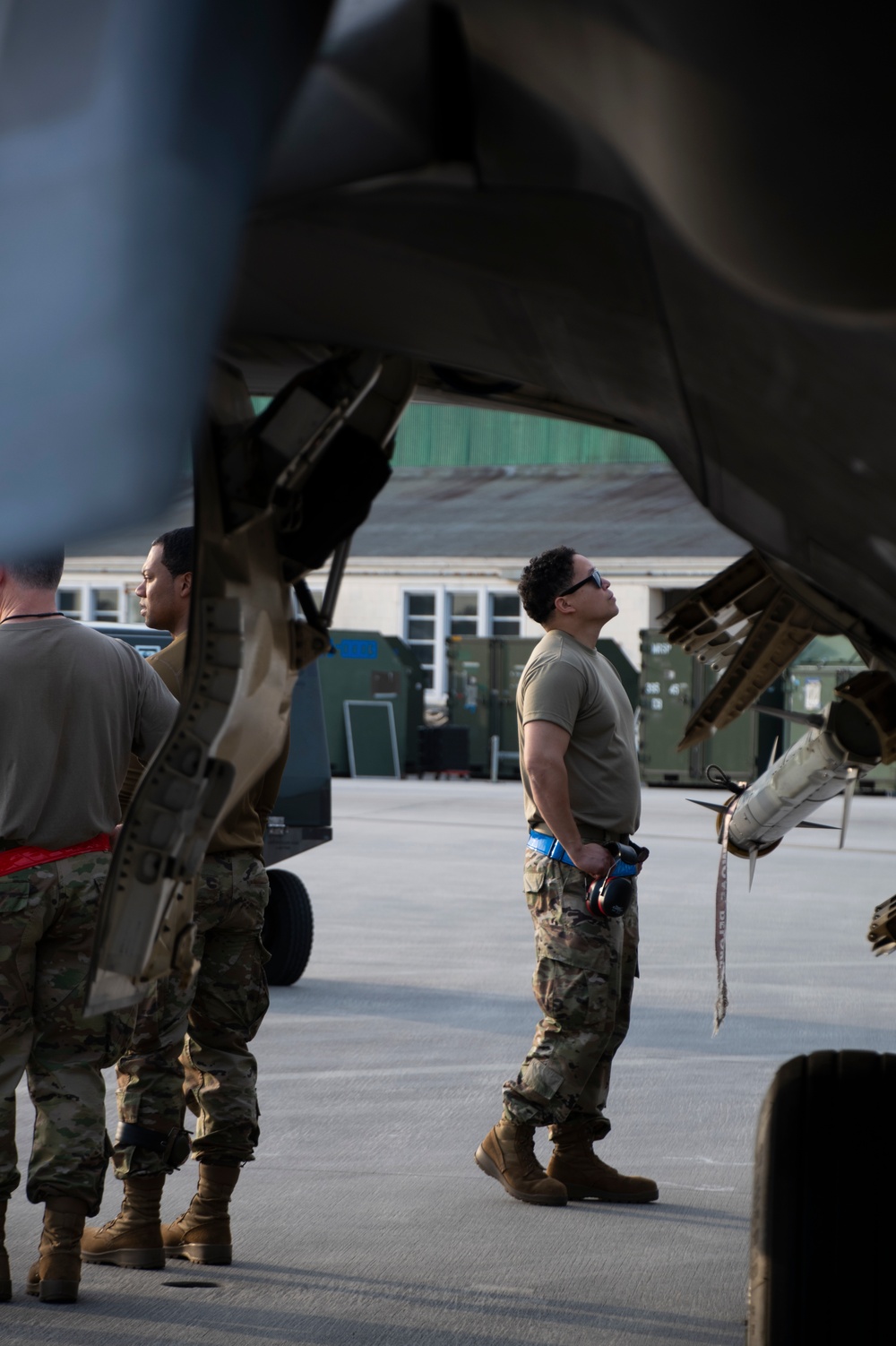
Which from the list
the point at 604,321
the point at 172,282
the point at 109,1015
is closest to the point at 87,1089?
the point at 109,1015

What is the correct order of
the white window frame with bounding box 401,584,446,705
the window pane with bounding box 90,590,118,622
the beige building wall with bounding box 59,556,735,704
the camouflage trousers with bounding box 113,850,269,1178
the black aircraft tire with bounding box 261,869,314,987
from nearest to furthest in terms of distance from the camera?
the camouflage trousers with bounding box 113,850,269,1178, the black aircraft tire with bounding box 261,869,314,987, the window pane with bounding box 90,590,118,622, the beige building wall with bounding box 59,556,735,704, the white window frame with bounding box 401,584,446,705

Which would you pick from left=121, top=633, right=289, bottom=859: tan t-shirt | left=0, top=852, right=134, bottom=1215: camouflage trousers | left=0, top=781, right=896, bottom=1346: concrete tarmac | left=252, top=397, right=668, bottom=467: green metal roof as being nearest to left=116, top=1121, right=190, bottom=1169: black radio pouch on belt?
left=0, top=852, right=134, bottom=1215: camouflage trousers

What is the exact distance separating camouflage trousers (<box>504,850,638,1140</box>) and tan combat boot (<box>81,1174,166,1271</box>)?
1050mm

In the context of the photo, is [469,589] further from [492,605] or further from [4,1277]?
[4,1277]

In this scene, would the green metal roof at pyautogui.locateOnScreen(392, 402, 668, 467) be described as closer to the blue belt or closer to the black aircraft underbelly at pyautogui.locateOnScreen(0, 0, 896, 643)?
the blue belt

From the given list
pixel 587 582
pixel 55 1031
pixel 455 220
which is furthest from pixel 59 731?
pixel 455 220

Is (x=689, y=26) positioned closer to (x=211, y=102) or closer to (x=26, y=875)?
(x=211, y=102)

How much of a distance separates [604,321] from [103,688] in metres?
2.21

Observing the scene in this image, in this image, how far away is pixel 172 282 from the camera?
1111 millimetres

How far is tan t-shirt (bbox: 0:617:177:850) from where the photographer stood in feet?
11.5

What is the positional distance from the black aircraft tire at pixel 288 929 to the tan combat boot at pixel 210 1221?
11.1ft

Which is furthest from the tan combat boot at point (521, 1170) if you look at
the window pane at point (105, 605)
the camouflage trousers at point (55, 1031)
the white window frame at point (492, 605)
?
the white window frame at point (492, 605)

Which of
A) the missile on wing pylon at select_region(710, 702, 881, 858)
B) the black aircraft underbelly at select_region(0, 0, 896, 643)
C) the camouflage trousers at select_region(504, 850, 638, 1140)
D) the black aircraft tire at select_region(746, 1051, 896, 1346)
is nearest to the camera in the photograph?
the black aircraft underbelly at select_region(0, 0, 896, 643)

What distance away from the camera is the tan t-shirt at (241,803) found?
385 cm
